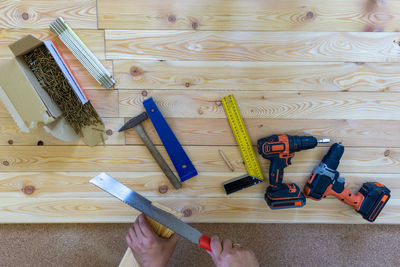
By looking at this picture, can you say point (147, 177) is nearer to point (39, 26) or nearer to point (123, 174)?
point (123, 174)

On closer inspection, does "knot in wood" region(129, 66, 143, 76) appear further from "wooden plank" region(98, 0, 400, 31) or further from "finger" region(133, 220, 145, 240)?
"finger" region(133, 220, 145, 240)

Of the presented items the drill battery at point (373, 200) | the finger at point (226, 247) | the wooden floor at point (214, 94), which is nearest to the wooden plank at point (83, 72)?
the wooden floor at point (214, 94)

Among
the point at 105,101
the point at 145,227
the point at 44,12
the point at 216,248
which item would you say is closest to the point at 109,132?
the point at 105,101

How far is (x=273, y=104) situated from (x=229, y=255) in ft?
2.36

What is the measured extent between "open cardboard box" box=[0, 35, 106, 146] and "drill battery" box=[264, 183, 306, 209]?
105 cm

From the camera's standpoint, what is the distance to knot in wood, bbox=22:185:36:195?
3.73 feet

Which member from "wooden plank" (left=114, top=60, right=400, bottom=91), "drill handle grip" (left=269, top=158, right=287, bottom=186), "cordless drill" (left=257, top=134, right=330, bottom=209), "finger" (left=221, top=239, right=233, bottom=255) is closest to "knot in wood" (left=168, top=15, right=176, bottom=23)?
"wooden plank" (left=114, top=60, right=400, bottom=91)

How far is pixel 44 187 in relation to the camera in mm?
1141

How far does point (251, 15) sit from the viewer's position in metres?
1.01

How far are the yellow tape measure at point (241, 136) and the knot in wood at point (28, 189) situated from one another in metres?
1.07

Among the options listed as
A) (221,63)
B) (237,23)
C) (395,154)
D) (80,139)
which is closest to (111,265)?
(80,139)

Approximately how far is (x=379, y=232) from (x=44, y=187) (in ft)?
5.98

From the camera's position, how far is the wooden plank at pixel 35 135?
108 centimetres

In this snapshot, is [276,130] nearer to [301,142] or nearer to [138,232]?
[301,142]
